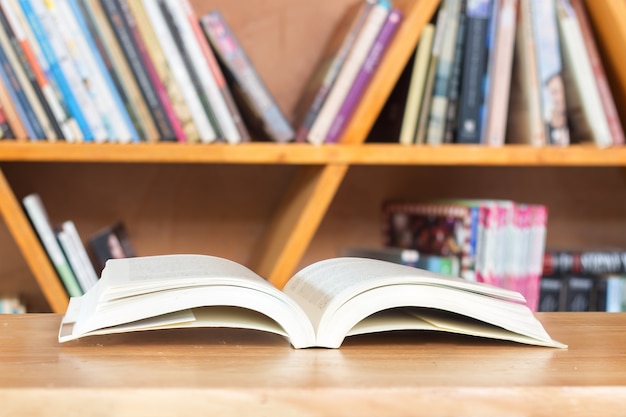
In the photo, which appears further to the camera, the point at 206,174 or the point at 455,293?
the point at 206,174

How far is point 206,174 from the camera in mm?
1789

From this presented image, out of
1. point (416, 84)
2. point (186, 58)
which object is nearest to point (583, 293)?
Answer: point (416, 84)

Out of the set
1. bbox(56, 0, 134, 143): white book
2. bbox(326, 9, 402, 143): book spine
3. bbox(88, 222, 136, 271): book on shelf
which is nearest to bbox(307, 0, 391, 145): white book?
bbox(326, 9, 402, 143): book spine

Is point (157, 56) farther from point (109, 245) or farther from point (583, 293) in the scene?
point (583, 293)

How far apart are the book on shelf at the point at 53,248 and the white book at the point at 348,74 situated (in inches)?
19.5

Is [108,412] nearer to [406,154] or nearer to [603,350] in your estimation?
[603,350]

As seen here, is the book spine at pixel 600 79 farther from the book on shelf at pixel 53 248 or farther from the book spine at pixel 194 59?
the book on shelf at pixel 53 248

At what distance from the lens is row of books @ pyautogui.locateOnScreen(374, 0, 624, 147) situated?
148cm

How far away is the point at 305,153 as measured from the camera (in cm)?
144

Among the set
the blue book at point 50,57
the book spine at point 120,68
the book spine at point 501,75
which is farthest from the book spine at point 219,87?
the book spine at point 501,75

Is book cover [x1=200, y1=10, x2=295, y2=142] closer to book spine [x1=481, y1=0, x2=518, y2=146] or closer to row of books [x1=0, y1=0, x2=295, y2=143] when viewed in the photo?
row of books [x1=0, y1=0, x2=295, y2=143]

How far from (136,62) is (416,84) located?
51cm

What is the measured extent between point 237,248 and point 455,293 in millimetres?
1107

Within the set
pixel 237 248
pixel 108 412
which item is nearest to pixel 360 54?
pixel 237 248
